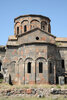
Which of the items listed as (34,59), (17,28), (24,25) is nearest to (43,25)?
(24,25)

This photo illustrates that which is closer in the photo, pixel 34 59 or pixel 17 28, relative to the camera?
pixel 34 59

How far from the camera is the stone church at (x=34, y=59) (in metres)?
17.5

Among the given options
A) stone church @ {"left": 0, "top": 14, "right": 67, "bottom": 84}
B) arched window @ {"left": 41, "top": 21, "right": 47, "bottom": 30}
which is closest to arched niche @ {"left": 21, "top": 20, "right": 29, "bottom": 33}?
arched window @ {"left": 41, "top": 21, "right": 47, "bottom": 30}

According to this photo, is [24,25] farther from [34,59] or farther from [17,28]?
[34,59]

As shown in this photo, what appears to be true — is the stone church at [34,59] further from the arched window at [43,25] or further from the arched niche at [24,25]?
the arched window at [43,25]

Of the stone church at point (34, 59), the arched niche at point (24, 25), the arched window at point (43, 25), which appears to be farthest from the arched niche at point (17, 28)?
the stone church at point (34, 59)

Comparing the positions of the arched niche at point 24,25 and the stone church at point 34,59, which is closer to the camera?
the stone church at point 34,59

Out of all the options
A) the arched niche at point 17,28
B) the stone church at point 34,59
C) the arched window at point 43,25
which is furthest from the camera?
the arched window at point 43,25

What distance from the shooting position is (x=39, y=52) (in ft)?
58.4

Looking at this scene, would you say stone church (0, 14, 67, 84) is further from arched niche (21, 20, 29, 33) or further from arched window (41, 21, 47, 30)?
arched window (41, 21, 47, 30)

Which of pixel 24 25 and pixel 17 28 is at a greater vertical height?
pixel 24 25

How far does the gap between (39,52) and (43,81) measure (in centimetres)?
297

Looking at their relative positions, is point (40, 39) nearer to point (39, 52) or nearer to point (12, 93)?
point (39, 52)

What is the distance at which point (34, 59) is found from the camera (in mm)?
17672
